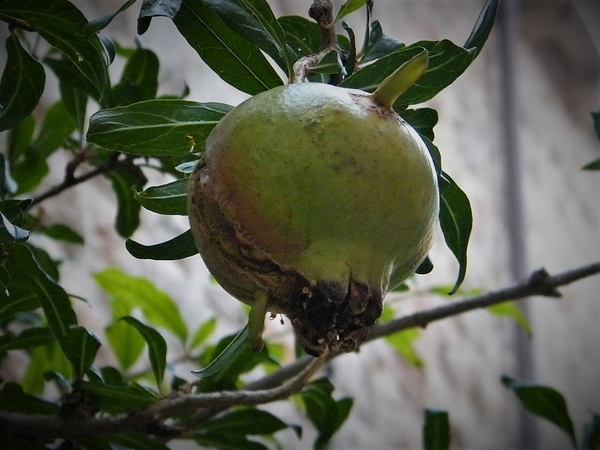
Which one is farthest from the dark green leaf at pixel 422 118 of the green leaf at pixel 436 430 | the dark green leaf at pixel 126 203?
the green leaf at pixel 436 430

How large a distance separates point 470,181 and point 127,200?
1.77m

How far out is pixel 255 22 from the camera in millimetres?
572

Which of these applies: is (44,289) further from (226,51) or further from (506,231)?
(506,231)

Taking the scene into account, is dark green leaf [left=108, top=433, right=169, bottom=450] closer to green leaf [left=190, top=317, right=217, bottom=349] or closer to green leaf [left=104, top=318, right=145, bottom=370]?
green leaf [left=104, top=318, right=145, bottom=370]

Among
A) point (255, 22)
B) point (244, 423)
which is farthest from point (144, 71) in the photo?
point (244, 423)

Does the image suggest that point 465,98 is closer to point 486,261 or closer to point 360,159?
point 486,261

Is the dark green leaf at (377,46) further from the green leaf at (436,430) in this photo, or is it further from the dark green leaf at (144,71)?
the green leaf at (436,430)

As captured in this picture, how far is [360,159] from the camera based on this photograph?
43 centimetres

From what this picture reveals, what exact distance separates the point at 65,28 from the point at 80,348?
1.04 feet

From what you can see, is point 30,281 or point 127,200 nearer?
point 30,281

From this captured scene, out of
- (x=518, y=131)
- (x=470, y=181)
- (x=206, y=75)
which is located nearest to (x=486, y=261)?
(x=470, y=181)

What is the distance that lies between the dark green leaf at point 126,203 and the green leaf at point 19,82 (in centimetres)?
19

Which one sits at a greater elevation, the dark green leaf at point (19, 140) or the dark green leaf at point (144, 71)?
the dark green leaf at point (144, 71)

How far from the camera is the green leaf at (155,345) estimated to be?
0.76 m
